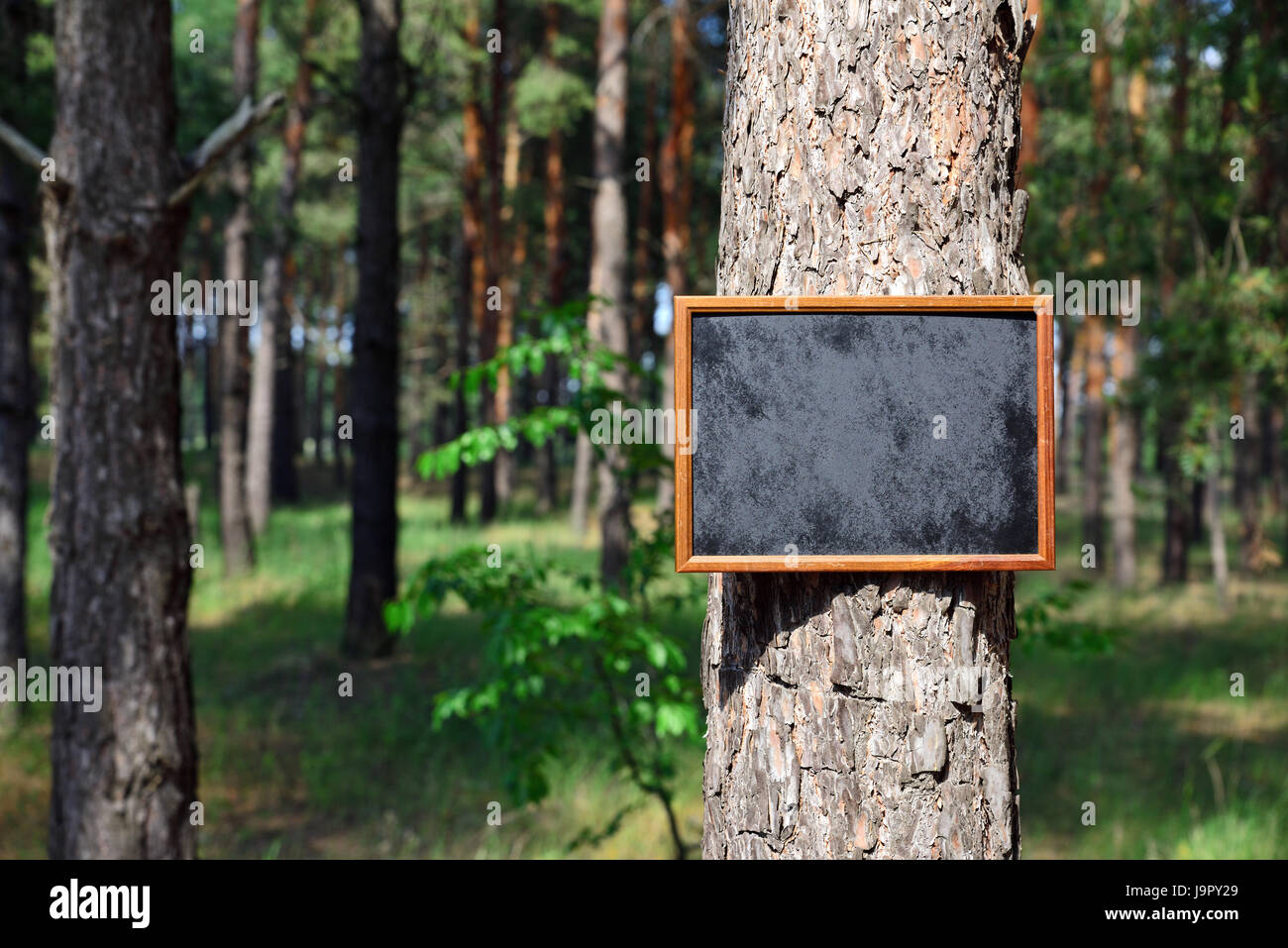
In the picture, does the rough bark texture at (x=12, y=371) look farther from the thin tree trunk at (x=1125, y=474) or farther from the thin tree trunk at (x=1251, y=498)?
the thin tree trunk at (x=1251, y=498)

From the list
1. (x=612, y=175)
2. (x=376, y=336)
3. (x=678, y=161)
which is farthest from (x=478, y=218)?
(x=376, y=336)

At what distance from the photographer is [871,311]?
6.32 feet

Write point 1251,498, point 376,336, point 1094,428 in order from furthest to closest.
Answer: point 1094,428 → point 1251,498 → point 376,336

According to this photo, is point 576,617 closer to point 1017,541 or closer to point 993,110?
point 1017,541

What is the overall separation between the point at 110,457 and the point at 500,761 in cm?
405

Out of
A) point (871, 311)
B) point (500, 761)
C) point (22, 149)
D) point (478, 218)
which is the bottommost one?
point (500, 761)

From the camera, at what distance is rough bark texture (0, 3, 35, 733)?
7.99m

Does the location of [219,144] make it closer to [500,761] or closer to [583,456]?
[500,761]

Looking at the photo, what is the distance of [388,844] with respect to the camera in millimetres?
5906

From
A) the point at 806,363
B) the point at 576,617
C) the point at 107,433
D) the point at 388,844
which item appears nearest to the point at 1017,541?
the point at 806,363

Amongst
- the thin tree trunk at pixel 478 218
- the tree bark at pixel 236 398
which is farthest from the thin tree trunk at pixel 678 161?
the tree bark at pixel 236 398

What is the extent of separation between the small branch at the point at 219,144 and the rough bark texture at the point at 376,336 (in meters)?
4.62

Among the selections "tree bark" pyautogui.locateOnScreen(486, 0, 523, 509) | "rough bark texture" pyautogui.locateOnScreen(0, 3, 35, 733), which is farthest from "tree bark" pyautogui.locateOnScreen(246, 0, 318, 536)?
"rough bark texture" pyautogui.locateOnScreen(0, 3, 35, 733)

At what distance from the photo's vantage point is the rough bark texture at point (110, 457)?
4375 millimetres
